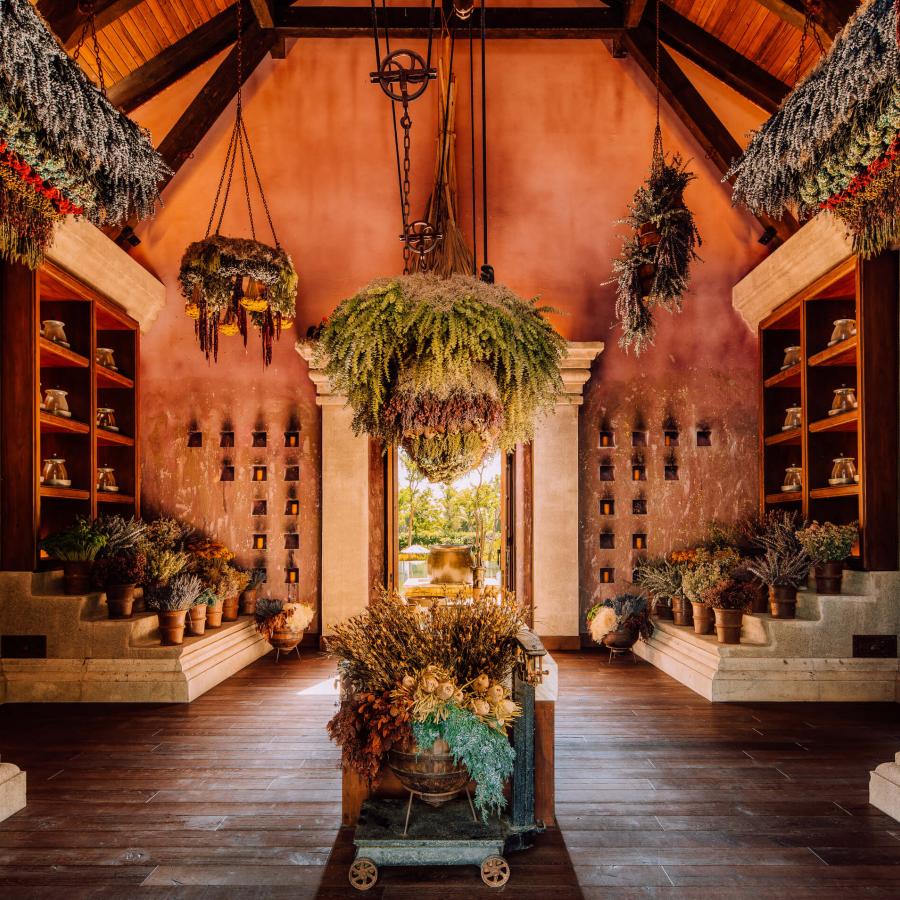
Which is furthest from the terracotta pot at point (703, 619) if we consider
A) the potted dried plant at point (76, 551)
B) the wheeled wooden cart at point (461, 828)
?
the potted dried plant at point (76, 551)

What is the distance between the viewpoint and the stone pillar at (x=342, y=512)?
23.3ft

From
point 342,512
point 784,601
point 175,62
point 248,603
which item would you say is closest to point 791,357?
point 784,601

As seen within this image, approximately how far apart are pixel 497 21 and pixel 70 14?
3.94 metres

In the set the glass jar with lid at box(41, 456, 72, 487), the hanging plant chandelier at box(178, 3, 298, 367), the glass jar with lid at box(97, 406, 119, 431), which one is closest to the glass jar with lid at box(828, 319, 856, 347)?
the hanging plant chandelier at box(178, 3, 298, 367)

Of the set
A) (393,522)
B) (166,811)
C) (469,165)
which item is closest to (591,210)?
(469,165)

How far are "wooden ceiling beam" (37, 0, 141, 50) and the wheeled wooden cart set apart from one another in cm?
480

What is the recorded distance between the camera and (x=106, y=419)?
6.73 meters

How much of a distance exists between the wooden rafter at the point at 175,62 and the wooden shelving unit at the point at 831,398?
5.70 m

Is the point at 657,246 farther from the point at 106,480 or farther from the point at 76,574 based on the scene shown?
the point at 106,480

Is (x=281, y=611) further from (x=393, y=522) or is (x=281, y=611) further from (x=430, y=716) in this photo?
(x=430, y=716)

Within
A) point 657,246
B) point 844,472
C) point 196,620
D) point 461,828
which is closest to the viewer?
point 461,828

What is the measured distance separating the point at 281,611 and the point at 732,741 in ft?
13.0

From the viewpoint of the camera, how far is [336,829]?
303 cm

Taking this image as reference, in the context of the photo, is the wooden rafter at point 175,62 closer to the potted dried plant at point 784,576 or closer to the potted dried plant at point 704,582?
the potted dried plant at point 704,582
